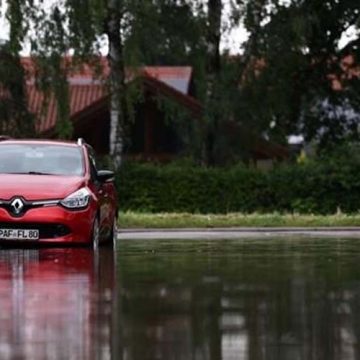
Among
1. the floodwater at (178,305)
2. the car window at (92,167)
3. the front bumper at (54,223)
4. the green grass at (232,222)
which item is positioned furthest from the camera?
the green grass at (232,222)

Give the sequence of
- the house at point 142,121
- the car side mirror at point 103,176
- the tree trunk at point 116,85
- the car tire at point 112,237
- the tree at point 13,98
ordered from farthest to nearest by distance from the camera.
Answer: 1. the house at point 142,121
2. the tree at point 13,98
3. the tree trunk at point 116,85
4. the car tire at point 112,237
5. the car side mirror at point 103,176

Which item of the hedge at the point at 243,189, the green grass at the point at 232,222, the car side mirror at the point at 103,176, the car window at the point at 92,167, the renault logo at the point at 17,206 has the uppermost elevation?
the car window at the point at 92,167

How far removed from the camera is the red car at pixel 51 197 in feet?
55.7

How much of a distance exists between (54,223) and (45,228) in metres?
0.16

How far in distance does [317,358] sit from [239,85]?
35.1 metres

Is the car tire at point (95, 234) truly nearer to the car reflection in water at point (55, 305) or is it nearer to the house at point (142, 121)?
the car reflection in water at point (55, 305)

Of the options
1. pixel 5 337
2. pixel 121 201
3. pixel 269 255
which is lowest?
pixel 121 201

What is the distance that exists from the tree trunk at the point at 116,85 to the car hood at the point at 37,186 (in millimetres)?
22132

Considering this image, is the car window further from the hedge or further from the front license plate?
the hedge

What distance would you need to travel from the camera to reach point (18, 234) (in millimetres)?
16969

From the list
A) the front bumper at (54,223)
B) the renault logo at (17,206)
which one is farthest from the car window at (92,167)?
the renault logo at (17,206)

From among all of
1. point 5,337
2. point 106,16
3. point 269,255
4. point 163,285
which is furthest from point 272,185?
point 5,337

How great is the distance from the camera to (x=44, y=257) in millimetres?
16344

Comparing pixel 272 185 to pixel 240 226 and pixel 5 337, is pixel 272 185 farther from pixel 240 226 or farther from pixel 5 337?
pixel 5 337
